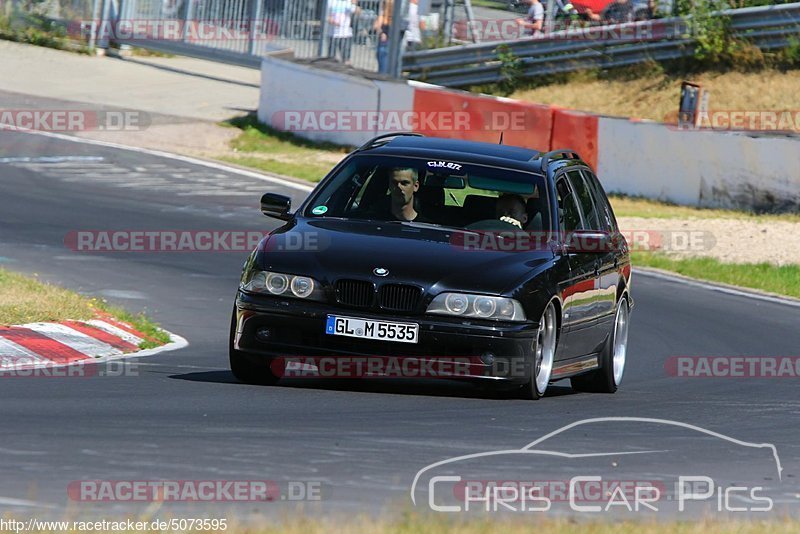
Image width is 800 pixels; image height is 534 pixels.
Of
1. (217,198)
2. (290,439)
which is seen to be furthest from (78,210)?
(290,439)

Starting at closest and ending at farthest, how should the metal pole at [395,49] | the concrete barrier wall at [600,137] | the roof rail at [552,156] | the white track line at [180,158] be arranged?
1. the roof rail at [552,156]
2. the concrete barrier wall at [600,137]
3. the white track line at [180,158]
4. the metal pole at [395,49]

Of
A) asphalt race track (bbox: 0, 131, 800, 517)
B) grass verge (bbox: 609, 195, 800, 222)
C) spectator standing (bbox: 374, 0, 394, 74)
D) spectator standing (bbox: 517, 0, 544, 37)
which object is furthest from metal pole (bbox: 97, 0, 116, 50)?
asphalt race track (bbox: 0, 131, 800, 517)

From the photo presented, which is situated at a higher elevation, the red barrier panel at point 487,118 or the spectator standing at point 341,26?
the spectator standing at point 341,26

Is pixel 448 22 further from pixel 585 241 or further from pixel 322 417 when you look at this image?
pixel 322 417

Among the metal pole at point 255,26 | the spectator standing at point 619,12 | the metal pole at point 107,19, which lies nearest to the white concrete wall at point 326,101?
the metal pole at point 255,26

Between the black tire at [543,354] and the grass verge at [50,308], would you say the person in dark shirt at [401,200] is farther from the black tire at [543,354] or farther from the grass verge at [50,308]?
the grass verge at [50,308]

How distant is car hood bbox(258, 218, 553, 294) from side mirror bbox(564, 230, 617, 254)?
1.44 ft

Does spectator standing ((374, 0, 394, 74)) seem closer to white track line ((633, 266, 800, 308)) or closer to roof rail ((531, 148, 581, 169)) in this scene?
white track line ((633, 266, 800, 308))

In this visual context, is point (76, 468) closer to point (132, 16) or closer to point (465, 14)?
point (465, 14)

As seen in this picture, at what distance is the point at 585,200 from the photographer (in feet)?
34.8

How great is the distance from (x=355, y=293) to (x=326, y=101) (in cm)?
1885

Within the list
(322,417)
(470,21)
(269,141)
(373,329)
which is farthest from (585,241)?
(470,21)

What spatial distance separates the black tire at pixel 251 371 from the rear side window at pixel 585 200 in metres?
2.58

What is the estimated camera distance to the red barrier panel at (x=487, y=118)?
23.8 m
